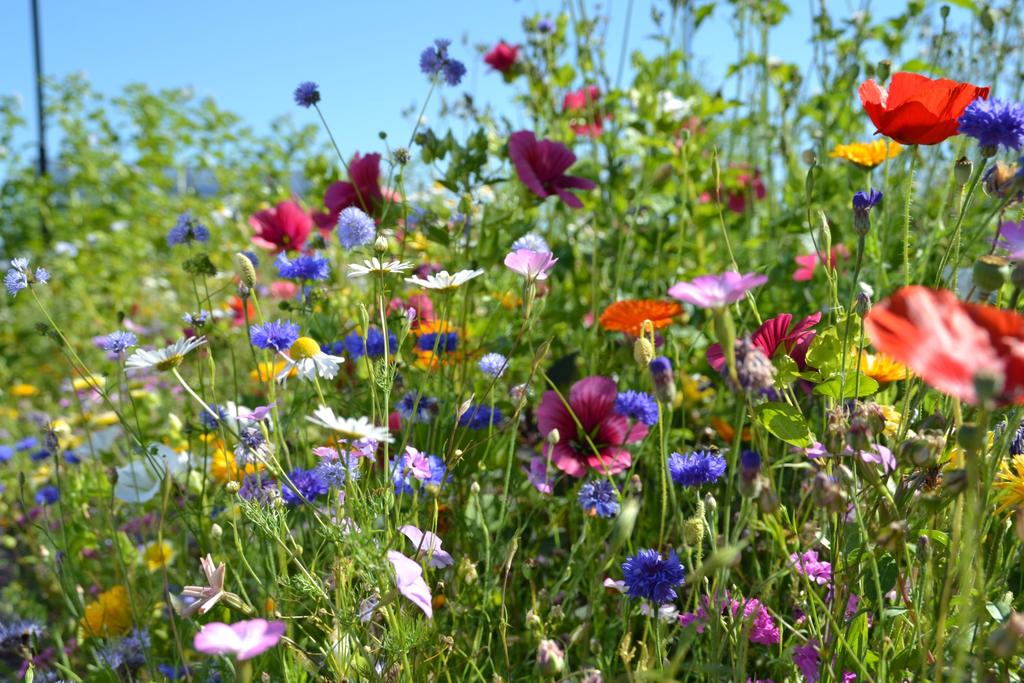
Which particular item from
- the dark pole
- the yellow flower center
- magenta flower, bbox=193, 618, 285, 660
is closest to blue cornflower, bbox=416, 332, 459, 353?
the yellow flower center

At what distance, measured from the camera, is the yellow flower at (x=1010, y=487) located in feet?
2.37

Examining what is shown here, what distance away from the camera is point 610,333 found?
1394 millimetres

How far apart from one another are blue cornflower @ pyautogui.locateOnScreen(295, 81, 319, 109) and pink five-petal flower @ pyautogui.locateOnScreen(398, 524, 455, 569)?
720 mm

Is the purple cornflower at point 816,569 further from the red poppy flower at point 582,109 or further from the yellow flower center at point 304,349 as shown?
→ the red poppy flower at point 582,109

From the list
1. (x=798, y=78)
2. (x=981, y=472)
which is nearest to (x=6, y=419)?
(x=798, y=78)

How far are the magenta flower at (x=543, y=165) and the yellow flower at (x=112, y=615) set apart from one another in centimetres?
85

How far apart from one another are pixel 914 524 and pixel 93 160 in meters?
4.84

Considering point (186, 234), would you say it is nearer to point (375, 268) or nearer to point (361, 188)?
point (361, 188)

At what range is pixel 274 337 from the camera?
928 millimetres

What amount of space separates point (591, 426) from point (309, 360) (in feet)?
1.23

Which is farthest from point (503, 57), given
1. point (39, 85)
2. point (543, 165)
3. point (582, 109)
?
point (39, 85)

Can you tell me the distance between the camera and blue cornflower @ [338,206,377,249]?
949 millimetres

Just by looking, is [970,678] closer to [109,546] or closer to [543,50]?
[109,546]

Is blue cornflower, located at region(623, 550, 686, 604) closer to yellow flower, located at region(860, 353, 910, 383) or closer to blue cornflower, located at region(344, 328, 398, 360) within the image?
yellow flower, located at region(860, 353, 910, 383)
